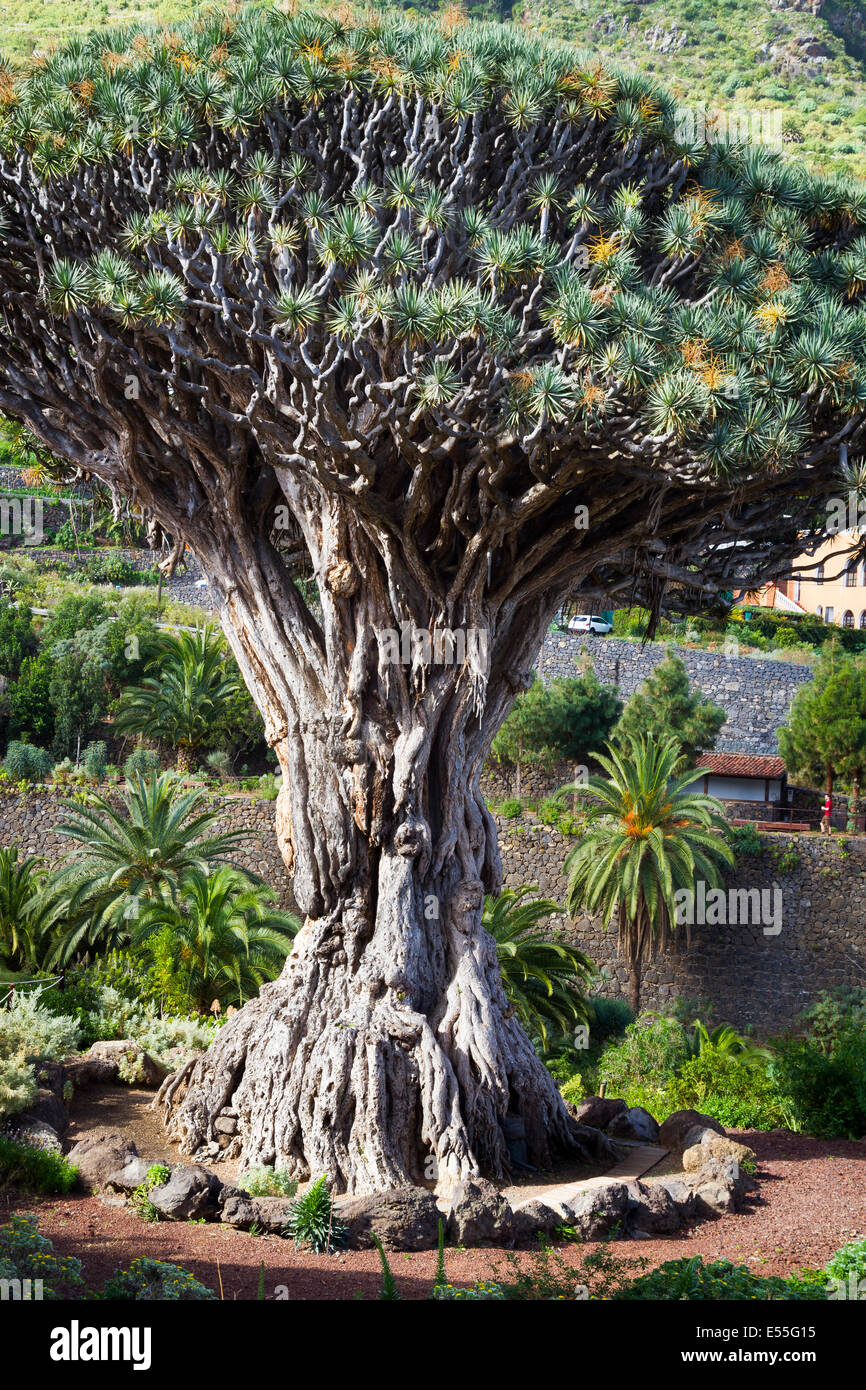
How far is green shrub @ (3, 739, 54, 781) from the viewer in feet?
86.1

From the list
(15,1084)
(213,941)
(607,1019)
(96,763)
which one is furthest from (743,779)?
(15,1084)

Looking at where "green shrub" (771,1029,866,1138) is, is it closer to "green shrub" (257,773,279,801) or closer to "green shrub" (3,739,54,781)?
"green shrub" (257,773,279,801)

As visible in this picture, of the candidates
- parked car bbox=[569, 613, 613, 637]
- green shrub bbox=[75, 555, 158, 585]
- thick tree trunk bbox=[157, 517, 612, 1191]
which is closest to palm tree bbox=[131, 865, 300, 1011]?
thick tree trunk bbox=[157, 517, 612, 1191]

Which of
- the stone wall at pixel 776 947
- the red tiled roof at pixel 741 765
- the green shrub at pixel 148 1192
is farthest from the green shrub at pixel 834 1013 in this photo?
the green shrub at pixel 148 1192

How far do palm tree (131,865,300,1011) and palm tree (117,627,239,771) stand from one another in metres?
12.3

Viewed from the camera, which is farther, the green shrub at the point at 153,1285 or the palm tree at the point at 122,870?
the palm tree at the point at 122,870

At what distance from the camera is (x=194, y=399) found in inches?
376

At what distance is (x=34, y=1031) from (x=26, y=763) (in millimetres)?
16682

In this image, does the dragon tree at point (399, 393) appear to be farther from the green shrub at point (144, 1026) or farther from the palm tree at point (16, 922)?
the palm tree at point (16, 922)

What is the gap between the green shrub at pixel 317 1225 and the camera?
731 centimetres

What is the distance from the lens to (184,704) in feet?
91.7

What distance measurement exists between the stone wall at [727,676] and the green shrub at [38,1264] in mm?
29196

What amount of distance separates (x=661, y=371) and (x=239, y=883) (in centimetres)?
1050

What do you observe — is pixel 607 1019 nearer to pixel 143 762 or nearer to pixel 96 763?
pixel 143 762
